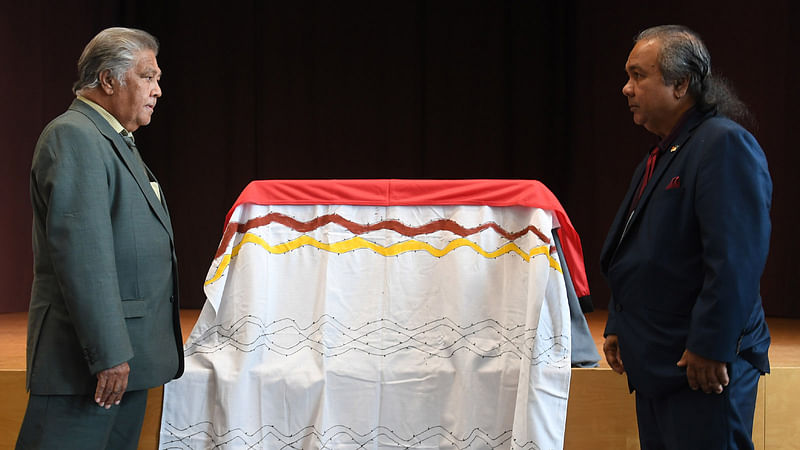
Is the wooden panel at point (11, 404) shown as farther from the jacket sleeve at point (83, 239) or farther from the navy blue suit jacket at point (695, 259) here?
the navy blue suit jacket at point (695, 259)

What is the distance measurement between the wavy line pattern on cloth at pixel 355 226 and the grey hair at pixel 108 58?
778 millimetres

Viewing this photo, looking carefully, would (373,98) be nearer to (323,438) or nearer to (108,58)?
(323,438)

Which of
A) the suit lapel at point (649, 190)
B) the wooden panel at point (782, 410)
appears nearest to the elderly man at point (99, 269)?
the suit lapel at point (649, 190)

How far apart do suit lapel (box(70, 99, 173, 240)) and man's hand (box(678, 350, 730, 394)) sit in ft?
3.92

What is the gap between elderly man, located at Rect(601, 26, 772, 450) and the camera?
1.39 metres

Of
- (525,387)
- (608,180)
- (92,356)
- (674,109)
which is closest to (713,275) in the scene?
(674,109)

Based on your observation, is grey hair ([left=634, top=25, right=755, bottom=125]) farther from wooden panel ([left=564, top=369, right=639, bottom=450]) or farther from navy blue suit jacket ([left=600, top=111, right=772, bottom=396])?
wooden panel ([left=564, top=369, right=639, bottom=450])

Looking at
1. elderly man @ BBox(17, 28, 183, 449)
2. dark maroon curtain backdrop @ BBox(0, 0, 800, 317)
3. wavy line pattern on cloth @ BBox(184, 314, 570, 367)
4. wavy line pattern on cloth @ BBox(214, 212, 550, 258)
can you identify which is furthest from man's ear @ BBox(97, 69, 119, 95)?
dark maroon curtain backdrop @ BBox(0, 0, 800, 317)

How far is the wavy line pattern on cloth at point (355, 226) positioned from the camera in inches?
93.7

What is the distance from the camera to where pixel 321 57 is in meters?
5.44

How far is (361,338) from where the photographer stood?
7.62 feet

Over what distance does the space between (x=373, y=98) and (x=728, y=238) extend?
14.1 ft

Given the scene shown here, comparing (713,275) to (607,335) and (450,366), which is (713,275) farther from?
(450,366)

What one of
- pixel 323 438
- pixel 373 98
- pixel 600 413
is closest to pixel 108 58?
pixel 323 438
